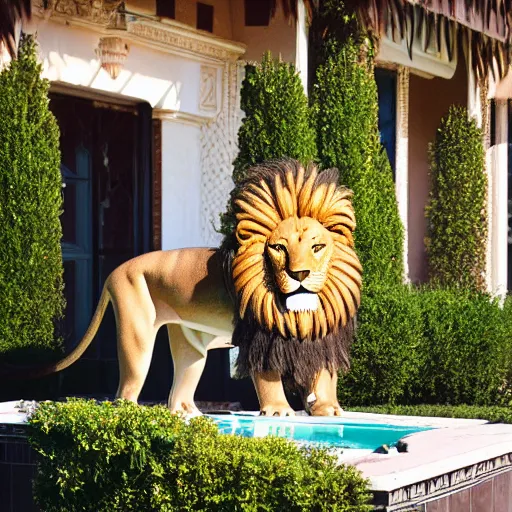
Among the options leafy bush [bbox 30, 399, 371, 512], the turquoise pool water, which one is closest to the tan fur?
the turquoise pool water

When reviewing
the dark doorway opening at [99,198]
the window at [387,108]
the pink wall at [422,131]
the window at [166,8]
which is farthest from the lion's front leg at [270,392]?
the pink wall at [422,131]

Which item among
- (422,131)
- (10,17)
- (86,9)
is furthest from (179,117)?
(422,131)

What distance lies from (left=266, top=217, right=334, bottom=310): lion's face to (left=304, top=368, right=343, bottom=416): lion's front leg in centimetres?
49

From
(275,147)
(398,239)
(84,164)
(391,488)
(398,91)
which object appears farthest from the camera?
(398,91)

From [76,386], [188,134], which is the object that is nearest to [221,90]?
[188,134]

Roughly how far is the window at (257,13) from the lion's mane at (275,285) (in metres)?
4.95

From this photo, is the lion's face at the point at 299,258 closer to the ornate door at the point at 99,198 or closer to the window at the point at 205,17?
the ornate door at the point at 99,198

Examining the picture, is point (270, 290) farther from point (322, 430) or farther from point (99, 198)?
point (99, 198)

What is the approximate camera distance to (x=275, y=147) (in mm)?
10391

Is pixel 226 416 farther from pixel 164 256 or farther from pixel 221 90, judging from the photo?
pixel 221 90

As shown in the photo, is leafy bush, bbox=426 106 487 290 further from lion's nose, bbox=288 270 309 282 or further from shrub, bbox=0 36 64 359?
lion's nose, bbox=288 270 309 282

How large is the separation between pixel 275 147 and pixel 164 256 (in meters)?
2.49

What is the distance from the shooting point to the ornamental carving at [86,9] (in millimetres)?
11070

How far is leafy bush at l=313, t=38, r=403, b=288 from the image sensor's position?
10.8m
